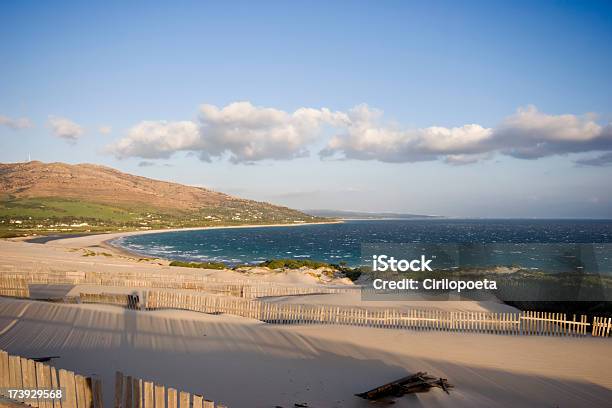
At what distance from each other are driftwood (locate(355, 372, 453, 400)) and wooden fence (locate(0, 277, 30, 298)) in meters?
18.3

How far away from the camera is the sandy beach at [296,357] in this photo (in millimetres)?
10273

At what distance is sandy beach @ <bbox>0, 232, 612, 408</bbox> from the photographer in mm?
10273

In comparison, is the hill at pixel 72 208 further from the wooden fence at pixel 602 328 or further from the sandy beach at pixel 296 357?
the wooden fence at pixel 602 328

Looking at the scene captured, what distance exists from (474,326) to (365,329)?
16.7 ft

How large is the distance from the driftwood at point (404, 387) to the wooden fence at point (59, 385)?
19.6ft

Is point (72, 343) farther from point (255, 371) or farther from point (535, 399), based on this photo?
point (535, 399)

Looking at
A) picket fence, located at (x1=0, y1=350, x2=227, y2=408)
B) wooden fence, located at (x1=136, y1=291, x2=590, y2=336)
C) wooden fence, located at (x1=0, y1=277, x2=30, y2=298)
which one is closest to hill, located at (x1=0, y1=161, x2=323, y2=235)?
wooden fence, located at (x1=0, y1=277, x2=30, y2=298)

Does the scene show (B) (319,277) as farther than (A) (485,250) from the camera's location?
No

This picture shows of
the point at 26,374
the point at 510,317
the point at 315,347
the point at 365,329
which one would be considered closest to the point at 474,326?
the point at 510,317

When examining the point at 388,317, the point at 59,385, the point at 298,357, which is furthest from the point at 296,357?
the point at 59,385

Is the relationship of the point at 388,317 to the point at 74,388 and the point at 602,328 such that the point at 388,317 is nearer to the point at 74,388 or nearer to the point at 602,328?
the point at 602,328

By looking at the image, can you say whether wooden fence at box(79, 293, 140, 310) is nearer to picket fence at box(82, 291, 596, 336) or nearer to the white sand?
picket fence at box(82, 291, 596, 336)

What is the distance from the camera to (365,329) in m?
16.7

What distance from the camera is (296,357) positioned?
42.7ft
